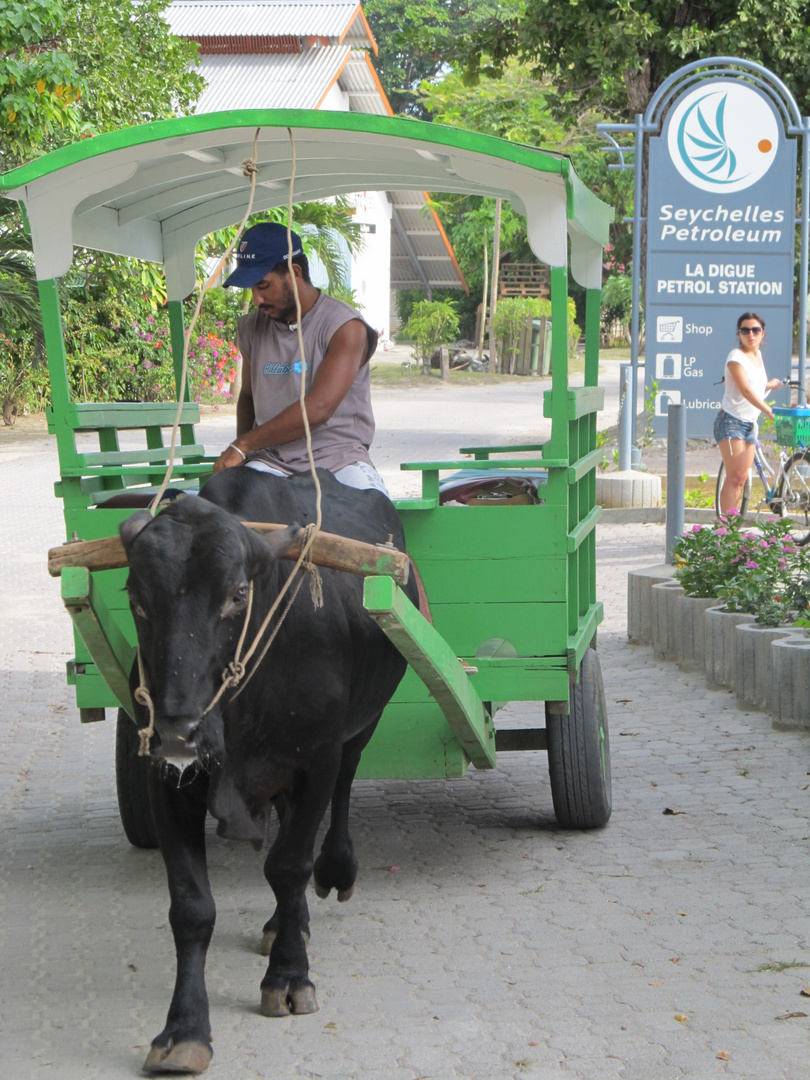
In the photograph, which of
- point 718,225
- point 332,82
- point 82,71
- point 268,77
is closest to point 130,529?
point 718,225

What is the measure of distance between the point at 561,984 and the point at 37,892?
6.50ft

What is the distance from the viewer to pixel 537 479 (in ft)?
17.7

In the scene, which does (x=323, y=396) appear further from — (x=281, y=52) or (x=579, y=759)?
(x=281, y=52)

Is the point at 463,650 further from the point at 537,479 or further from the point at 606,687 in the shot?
the point at 606,687

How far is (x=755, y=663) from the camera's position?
269 inches

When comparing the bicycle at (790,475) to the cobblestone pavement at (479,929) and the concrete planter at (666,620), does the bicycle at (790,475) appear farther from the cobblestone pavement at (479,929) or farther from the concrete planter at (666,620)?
the cobblestone pavement at (479,929)

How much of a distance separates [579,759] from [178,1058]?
212 centimetres

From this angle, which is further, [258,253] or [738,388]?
[738,388]

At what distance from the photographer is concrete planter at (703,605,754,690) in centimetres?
717

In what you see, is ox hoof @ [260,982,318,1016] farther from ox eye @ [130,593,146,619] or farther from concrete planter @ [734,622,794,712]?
concrete planter @ [734,622,794,712]

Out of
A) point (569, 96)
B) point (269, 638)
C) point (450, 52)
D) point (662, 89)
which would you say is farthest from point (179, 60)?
point (269, 638)

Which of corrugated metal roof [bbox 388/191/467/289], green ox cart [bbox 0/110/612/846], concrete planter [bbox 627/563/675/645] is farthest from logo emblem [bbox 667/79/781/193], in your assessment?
corrugated metal roof [bbox 388/191/467/289]

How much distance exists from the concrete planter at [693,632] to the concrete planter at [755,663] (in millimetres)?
634

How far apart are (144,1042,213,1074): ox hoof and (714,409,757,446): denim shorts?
8.57 meters
